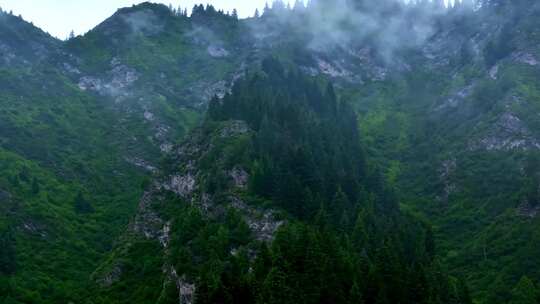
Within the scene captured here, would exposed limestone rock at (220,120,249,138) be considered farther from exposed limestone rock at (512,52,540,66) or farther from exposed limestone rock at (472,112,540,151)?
exposed limestone rock at (512,52,540,66)

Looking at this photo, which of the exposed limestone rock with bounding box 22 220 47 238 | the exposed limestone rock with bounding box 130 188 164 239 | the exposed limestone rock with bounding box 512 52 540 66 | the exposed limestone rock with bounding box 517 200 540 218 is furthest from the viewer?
the exposed limestone rock with bounding box 512 52 540 66

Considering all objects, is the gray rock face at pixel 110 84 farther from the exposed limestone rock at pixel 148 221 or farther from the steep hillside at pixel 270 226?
the exposed limestone rock at pixel 148 221

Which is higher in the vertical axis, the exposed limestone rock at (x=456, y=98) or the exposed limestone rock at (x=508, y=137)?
the exposed limestone rock at (x=456, y=98)

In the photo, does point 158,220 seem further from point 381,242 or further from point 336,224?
point 381,242

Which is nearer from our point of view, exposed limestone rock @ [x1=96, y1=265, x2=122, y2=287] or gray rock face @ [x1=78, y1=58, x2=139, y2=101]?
exposed limestone rock @ [x1=96, y1=265, x2=122, y2=287]

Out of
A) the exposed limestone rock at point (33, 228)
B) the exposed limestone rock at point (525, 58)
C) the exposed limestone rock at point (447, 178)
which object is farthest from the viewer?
the exposed limestone rock at point (525, 58)

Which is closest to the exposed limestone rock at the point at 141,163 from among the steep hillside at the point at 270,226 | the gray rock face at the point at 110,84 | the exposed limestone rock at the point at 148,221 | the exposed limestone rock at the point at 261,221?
the steep hillside at the point at 270,226

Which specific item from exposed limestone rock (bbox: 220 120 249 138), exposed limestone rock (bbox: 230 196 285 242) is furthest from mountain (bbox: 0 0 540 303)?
exposed limestone rock (bbox: 220 120 249 138)

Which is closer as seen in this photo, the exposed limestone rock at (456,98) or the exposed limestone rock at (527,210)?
the exposed limestone rock at (527,210)
